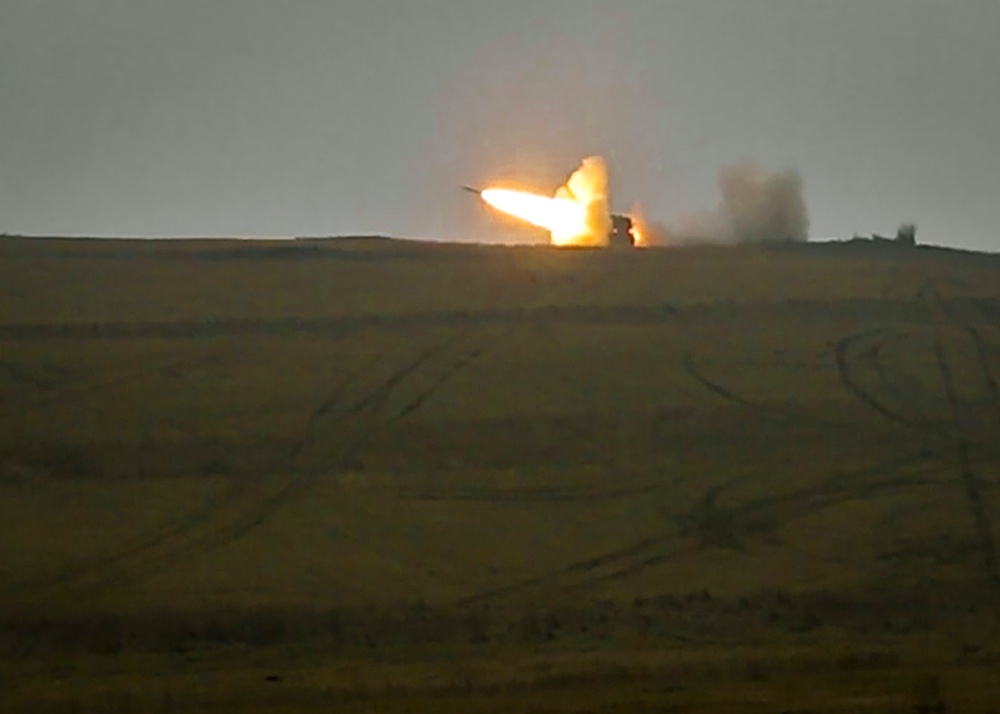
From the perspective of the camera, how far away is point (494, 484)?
16156 mm

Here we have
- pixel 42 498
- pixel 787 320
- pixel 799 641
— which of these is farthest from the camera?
pixel 787 320

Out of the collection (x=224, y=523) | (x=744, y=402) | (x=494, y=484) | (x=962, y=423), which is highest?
(x=744, y=402)

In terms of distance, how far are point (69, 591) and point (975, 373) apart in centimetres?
1169

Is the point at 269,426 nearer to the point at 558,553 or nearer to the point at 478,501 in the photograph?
the point at 478,501

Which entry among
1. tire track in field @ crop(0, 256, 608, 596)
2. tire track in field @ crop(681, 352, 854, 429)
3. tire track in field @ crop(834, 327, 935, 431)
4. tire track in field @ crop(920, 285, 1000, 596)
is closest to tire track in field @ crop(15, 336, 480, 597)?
tire track in field @ crop(0, 256, 608, 596)

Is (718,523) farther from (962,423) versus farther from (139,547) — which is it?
(139,547)

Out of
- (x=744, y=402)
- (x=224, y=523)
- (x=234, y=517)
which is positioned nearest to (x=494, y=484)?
(x=234, y=517)

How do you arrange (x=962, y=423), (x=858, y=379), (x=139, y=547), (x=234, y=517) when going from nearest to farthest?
(x=139, y=547), (x=234, y=517), (x=962, y=423), (x=858, y=379)

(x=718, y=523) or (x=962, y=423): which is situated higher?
(x=962, y=423)

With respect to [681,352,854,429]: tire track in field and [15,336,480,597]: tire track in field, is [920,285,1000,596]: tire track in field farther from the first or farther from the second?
[15,336,480,597]: tire track in field

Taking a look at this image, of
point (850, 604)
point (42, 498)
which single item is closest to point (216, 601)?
point (42, 498)

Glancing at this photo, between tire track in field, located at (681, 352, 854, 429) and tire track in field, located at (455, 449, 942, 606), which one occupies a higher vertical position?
tire track in field, located at (681, 352, 854, 429)

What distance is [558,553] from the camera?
576 inches

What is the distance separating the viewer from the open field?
41.0 feet
